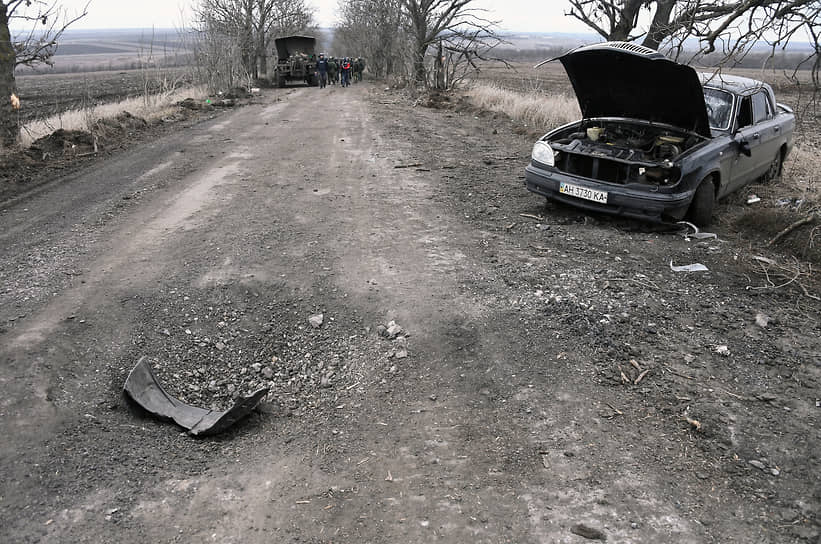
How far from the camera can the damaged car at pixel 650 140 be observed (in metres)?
6.24

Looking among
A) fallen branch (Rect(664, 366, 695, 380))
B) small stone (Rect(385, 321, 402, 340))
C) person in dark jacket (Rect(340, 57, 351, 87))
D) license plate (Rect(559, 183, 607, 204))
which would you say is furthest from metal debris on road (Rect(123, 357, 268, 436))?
person in dark jacket (Rect(340, 57, 351, 87))

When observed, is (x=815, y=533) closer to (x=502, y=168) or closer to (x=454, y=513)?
(x=454, y=513)

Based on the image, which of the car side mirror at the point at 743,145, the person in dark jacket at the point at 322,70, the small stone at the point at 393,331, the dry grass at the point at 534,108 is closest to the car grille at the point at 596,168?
the car side mirror at the point at 743,145

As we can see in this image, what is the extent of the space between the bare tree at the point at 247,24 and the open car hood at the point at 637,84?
2060 cm

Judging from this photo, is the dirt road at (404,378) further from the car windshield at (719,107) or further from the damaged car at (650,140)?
the car windshield at (719,107)

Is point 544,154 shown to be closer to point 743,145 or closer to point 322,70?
point 743,145

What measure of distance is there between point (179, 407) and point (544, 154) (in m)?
5.06

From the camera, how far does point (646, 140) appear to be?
711cm

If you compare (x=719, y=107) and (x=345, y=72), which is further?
(x=345, y=72)

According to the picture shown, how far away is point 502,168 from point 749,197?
145 inches

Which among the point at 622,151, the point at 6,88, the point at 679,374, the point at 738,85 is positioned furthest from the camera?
the point at 6,88

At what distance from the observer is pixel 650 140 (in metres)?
7.08

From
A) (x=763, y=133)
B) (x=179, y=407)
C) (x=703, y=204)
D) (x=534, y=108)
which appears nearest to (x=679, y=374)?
(x=179, y=407)

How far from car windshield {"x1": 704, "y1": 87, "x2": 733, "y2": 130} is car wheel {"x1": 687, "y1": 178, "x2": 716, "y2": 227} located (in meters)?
0.93
